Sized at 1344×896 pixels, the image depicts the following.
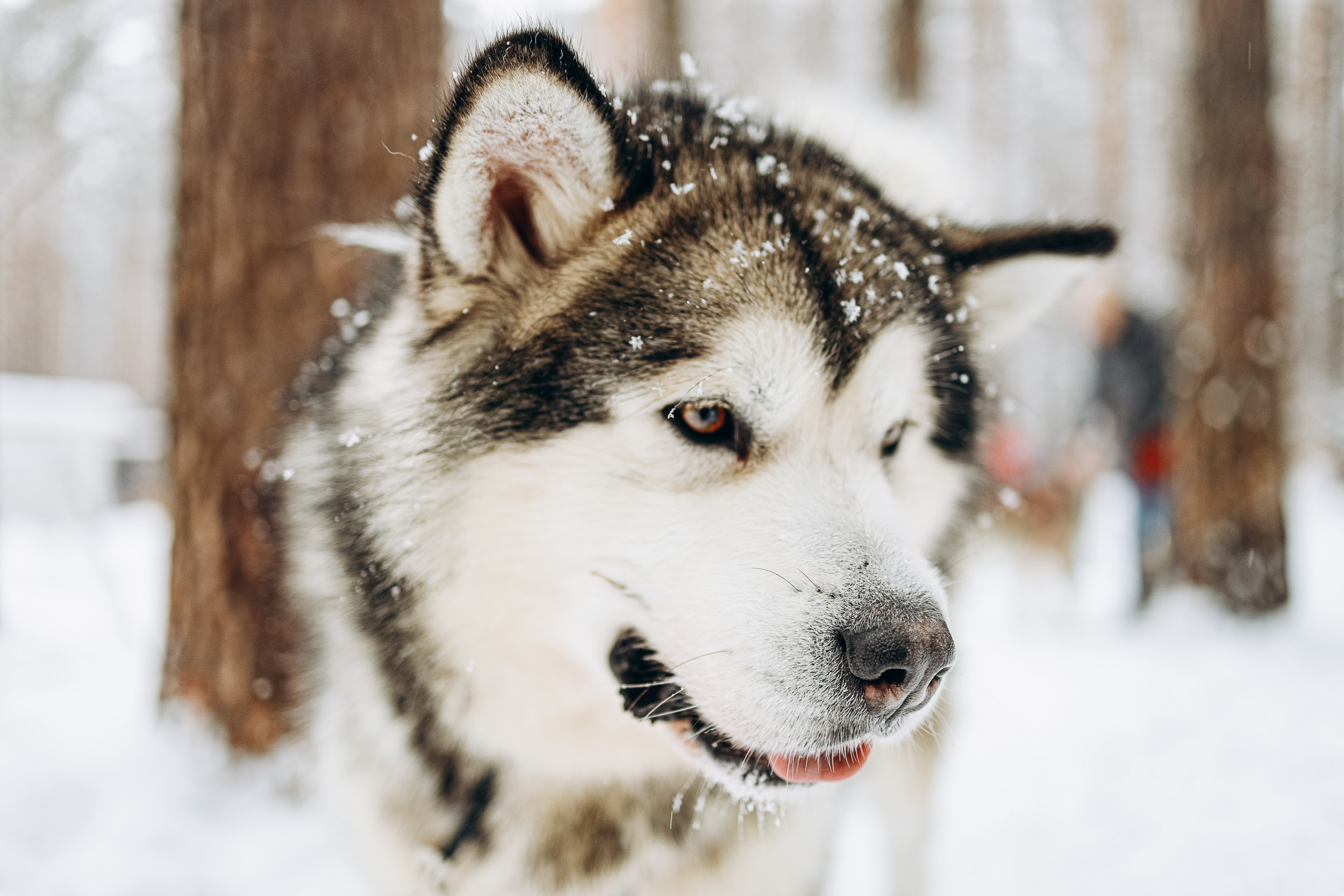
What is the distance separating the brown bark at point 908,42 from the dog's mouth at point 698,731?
8471 mm

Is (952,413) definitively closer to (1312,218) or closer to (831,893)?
(831,893)

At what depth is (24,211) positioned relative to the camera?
11.6 ft

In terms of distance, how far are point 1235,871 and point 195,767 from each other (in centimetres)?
319

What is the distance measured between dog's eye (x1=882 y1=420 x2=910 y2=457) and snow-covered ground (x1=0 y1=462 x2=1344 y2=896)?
66cm

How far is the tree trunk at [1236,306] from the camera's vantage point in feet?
17.1

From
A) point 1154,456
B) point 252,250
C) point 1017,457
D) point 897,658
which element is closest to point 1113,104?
point 1017,457

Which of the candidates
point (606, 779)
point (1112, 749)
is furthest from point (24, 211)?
point (1112, 749)

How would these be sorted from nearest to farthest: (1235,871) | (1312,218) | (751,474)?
(751,474) < (1235,871) < (1312,218)

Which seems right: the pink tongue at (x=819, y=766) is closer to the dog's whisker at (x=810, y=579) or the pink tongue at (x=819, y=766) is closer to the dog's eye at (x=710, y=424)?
the dog's whisker at (x=810, y=579)

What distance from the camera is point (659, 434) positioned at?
1373mm

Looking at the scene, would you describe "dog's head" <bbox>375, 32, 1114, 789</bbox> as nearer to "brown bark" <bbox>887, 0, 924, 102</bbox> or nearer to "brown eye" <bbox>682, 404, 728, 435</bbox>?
"brown eye" <bbox>682, 404, 728, 435</bbox>

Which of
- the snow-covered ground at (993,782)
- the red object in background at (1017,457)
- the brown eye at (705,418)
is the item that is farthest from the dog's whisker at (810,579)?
the red object in background at (1017,457)

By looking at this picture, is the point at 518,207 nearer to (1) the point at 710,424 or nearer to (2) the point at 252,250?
(1) the point at 710,424

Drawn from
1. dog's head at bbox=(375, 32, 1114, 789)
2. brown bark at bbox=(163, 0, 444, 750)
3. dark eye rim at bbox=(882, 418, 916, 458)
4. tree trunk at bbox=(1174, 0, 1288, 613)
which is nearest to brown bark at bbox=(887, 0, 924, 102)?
tree trunk at bbox=(1174, 0, 1288, 613)
